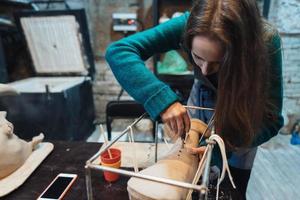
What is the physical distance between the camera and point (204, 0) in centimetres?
57

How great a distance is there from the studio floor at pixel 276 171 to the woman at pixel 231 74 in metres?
0.94

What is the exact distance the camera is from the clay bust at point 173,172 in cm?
42

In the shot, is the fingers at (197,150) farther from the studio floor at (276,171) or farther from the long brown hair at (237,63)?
the studio floor at (276,171)

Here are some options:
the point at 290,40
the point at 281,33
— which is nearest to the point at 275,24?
the point at 281,33

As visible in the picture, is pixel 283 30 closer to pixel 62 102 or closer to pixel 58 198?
pixel 62 102

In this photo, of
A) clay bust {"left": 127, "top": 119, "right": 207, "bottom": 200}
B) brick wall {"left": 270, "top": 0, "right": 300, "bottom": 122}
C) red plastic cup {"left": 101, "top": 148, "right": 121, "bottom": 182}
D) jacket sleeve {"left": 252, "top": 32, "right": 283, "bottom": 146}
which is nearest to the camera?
clay bust {"left": 127, "top": 119, "right": 207, "bottom": 200}

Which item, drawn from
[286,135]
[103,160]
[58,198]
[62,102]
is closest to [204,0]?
[103,160]

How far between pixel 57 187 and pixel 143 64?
47 cm

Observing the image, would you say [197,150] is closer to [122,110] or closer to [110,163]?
[110,163]

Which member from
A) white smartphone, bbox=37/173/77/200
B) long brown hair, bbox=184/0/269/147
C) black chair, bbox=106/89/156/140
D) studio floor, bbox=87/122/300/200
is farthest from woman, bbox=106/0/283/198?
studio floor, bbox=87/122/300/200

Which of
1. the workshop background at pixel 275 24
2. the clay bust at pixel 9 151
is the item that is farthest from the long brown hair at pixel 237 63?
the workshop background at pixel 275 24

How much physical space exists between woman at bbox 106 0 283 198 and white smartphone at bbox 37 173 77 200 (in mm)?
379

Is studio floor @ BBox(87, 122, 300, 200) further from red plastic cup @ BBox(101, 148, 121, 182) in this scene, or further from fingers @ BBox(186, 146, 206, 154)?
fingers @ BBox(186, 146, 206, 154)

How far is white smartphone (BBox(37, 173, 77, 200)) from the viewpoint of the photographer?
0.70m
